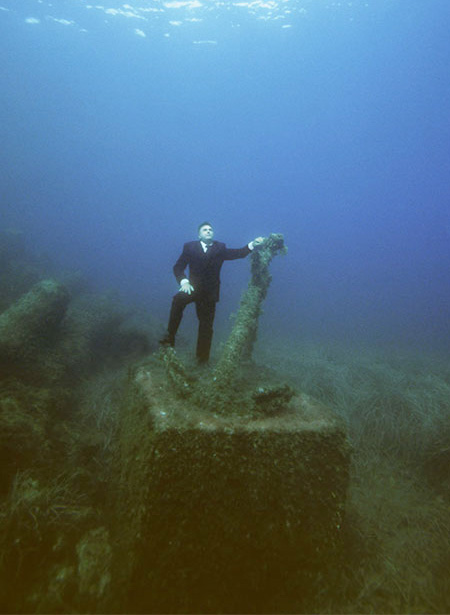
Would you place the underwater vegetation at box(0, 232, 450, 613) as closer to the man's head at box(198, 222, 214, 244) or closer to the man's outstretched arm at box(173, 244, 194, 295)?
the man's outstretched arm at box(173, 244, 194, 295)

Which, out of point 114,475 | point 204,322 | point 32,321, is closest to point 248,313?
point 204,322

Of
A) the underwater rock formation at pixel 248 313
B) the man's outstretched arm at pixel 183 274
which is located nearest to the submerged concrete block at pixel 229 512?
the underwater rock formation at pixel 248 313

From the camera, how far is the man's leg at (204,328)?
5008 mm

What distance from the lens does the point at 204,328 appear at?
5047 millimetres

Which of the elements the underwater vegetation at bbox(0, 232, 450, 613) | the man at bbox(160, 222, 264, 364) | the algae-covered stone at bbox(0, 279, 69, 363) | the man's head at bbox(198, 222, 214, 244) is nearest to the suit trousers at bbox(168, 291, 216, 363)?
the man at bbox(160, 222, 264, 364)

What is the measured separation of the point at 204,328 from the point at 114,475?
270cm

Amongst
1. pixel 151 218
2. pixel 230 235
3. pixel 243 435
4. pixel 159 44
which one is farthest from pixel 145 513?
pixel 151 218

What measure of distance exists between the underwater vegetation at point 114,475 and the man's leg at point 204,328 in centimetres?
92

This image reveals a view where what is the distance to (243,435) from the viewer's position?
2.21m

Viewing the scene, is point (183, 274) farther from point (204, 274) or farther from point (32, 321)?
point (32, 321)

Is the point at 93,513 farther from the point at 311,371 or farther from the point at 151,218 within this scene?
the point at 151,218

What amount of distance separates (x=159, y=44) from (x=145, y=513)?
7284 cm

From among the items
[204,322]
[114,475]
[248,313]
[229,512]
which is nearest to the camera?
[229,512]

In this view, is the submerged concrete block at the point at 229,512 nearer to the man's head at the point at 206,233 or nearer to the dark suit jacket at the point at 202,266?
the dark suit jacket at the point at 202,266
